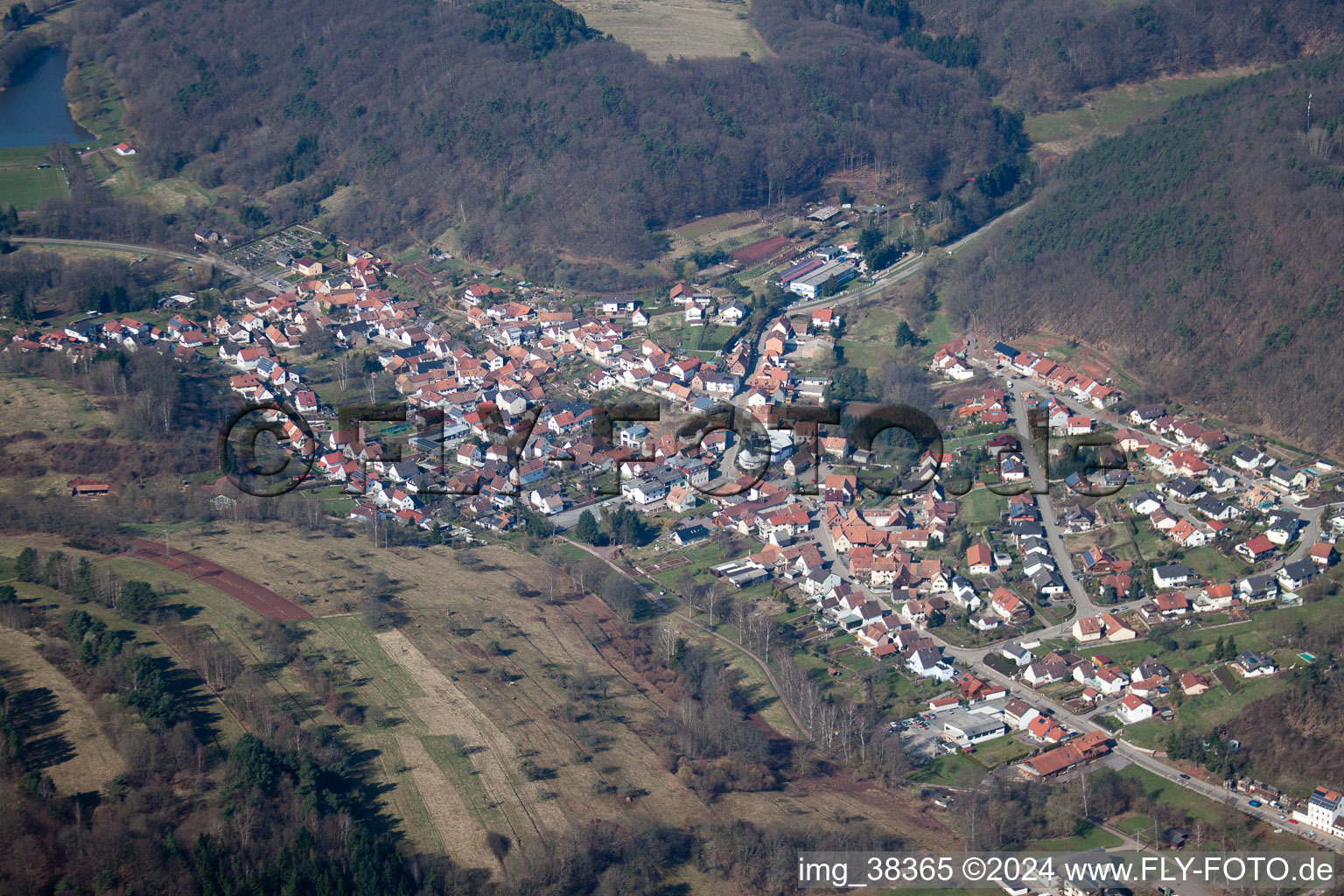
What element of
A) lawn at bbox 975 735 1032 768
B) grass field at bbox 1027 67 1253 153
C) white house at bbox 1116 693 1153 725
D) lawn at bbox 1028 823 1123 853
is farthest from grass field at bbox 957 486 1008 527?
grass field at bbox 1027 67 1253 153

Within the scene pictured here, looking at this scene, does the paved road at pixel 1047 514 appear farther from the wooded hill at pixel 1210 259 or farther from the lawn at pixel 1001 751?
the lawn at pixel 1001 751

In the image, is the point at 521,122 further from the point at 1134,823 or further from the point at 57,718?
the point at 1134,823

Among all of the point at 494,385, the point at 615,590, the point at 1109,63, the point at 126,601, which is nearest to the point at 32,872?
the point at 126,601

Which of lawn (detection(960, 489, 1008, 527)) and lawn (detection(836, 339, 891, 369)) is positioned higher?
lawn (detection(836, 339, 891, 369))

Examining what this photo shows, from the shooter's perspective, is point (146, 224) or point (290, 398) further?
point (146, 224)

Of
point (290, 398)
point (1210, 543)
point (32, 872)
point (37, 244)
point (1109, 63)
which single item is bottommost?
point (32, 872)

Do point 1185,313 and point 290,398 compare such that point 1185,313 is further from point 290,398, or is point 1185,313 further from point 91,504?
point 91,504

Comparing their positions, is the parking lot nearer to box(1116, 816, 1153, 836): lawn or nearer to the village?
the village
